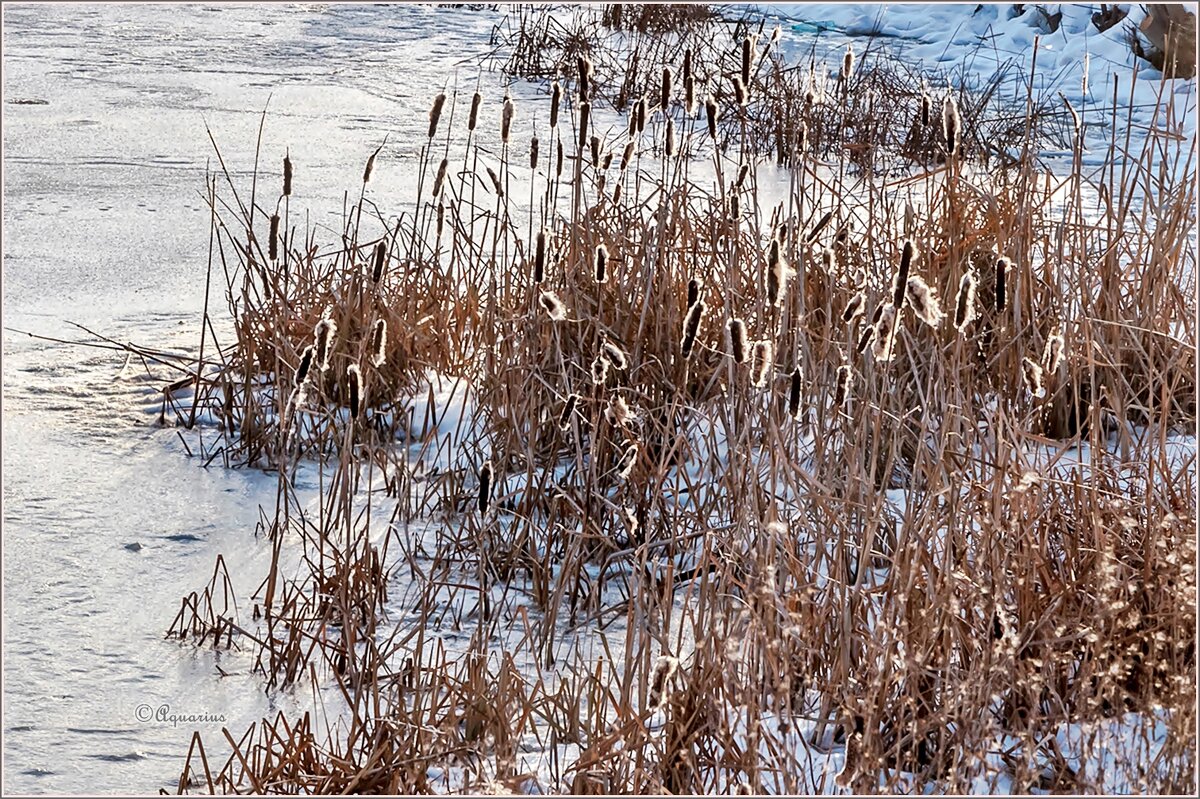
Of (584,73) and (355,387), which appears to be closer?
(355,387)

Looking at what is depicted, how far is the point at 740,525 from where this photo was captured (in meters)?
1.90

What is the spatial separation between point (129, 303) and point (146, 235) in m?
0.67

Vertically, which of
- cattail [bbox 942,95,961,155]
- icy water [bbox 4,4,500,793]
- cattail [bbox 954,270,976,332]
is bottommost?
icy water [bbox 4,4,500,793]

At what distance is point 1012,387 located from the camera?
2.69 m

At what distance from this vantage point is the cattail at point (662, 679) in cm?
151

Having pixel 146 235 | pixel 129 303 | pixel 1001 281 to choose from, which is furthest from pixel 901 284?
pixel 146 235

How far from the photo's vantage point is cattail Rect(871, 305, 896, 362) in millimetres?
1581

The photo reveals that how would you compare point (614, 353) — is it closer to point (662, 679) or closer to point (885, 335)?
A: point (885, 335)

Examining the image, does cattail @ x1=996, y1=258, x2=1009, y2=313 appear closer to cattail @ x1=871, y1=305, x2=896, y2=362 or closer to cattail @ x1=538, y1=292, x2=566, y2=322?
cattail @ x1=871, y1=305, x2=896, y2=362

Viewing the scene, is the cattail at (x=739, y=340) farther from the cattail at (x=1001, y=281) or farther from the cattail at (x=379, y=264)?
the cattail at (x=379, y=264)

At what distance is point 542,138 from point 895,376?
3.14 m

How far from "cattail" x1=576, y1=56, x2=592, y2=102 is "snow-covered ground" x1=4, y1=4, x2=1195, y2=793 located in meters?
1.05

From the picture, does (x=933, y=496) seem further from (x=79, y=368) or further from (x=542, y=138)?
(x=542, y=138)

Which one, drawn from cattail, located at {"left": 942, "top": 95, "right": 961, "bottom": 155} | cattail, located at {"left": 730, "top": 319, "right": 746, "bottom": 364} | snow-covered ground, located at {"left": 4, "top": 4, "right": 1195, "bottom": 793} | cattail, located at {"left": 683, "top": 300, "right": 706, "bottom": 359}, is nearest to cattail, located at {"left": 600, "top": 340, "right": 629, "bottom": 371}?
cattail, located at {"left": 683, "top": 300, "right": 706, "bottom": 359}
